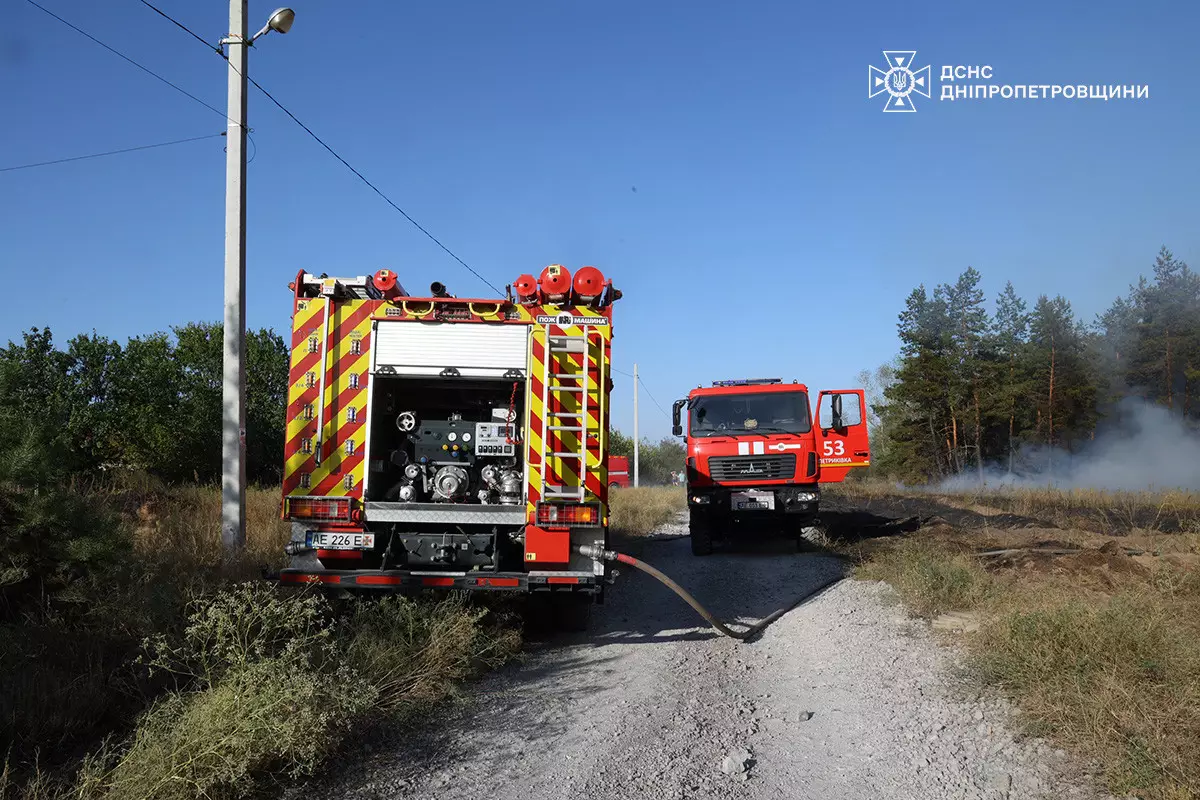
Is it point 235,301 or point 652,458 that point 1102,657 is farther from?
point 652,458

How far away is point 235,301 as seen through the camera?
7973 millimetres

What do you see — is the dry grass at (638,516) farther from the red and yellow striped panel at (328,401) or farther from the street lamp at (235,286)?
the red and yellow striped panel at (328,401)

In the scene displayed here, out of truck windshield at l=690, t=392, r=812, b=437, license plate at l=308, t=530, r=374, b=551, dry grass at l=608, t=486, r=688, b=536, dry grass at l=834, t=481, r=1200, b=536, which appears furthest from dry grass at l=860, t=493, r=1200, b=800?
dry grass at l=608, t=486, r=688, b=536

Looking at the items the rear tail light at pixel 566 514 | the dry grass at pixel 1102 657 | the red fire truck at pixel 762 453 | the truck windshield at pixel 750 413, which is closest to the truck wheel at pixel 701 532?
the red fire truck at pixel 762 453

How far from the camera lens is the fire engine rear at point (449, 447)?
6.89m

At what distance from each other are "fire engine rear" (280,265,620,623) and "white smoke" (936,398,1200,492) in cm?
3092

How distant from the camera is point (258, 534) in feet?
30.7

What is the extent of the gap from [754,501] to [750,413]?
168 cm

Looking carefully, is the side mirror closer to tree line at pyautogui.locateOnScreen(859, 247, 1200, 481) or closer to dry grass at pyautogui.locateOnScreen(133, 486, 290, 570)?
dry grass at pyautogui.locateOnScreen(133, 486, 290, 570)

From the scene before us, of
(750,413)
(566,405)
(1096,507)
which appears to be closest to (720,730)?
(566,405)

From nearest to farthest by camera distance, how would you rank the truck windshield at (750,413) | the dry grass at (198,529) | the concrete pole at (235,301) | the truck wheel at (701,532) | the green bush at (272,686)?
the green bush at (272,686)
the dry grass at (198,529)
the concrete pole at (235,301)
the truck wheel at (701,532)
the truck windshield at (750,413)

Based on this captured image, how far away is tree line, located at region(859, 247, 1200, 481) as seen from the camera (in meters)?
35.8

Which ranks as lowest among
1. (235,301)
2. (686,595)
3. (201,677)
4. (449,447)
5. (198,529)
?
(686,595)

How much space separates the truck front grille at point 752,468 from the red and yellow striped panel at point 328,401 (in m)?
8.19
